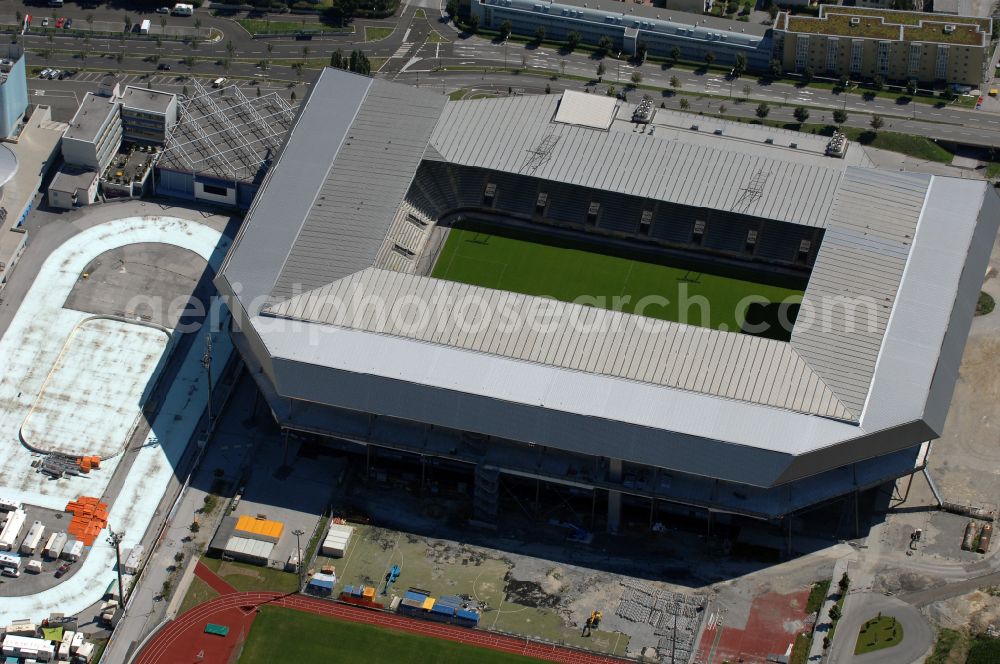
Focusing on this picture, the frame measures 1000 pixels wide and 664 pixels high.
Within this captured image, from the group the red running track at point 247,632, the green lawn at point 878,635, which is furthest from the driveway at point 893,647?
the red running track at point 247,632

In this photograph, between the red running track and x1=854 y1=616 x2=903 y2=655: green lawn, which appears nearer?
the red running track

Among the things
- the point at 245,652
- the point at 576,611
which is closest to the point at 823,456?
the point at 576,611

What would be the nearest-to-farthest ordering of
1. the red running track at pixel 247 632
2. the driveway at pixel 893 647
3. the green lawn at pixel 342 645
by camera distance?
the green lawn at pixel 342 645, the red running track at pixel 247 632, the driveway at pixel 893 647

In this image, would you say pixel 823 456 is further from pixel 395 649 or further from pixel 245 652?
pixel 245 652

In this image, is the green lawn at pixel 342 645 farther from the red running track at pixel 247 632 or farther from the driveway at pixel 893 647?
the driveway at pixel 893 647

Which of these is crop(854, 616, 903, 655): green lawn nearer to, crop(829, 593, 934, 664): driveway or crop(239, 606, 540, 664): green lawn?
crop(829, 593, 934, 664): driveway

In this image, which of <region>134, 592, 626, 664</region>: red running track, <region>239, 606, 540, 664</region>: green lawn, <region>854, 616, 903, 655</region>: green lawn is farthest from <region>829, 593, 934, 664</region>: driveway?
<region>239, 606, 540, 664</region>: green lawn

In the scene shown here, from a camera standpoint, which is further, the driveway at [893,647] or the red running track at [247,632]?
the driveway at [893,647]
